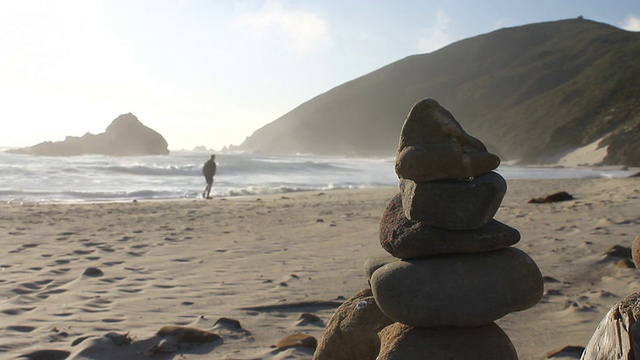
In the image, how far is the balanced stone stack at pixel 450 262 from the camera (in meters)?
3.02

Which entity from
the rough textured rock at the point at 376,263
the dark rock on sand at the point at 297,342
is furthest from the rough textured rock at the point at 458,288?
the dark rock on sand at the point at 297,342

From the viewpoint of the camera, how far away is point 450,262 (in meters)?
3.12

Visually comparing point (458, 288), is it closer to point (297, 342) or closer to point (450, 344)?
point (450, 344)

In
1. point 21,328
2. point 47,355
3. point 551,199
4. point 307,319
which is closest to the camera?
point 47,355

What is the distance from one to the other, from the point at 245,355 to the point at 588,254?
4.84m

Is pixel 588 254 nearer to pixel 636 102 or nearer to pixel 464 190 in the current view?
pixel 464 190

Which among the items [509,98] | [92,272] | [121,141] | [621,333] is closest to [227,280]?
[92,272]

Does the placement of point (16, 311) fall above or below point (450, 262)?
below

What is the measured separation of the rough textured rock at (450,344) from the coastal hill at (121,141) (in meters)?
89.4

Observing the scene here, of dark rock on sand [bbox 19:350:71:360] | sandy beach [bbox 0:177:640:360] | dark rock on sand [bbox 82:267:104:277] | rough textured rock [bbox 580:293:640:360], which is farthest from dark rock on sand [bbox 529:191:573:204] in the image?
rough textured rock [bbox 580:293:640:360]

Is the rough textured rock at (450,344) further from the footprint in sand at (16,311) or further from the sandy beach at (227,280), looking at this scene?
the footprint in sand at (16,311)

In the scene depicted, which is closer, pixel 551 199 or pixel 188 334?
pixel 188 334

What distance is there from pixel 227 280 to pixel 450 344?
12.4ft

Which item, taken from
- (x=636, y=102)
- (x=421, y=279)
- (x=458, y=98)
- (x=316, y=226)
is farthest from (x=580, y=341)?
(x=458, y=98)
